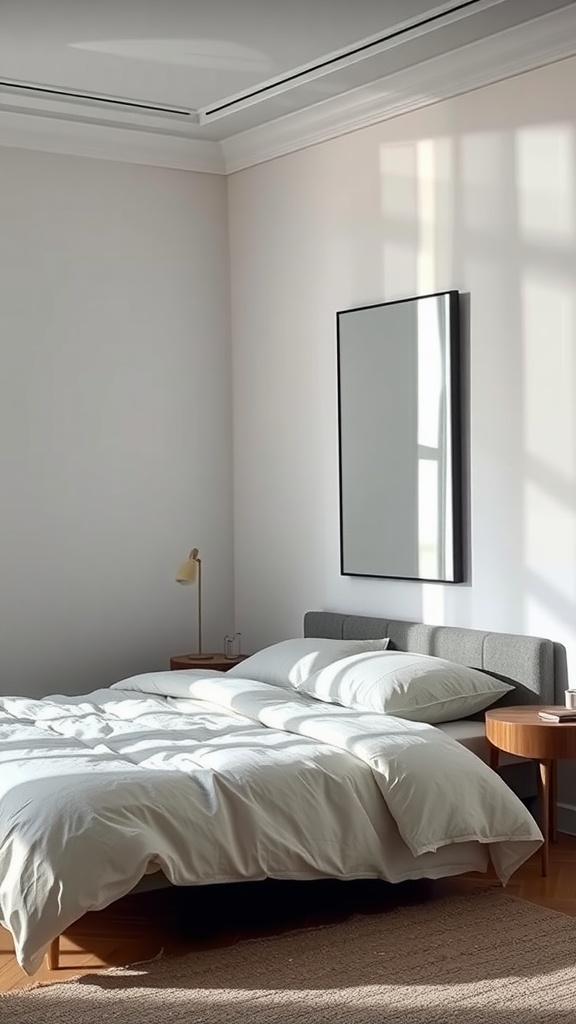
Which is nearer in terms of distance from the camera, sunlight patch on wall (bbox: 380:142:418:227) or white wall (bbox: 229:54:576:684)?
white wall (bbox: 229:54:576:684)

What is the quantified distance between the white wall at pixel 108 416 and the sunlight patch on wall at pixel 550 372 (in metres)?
2.12

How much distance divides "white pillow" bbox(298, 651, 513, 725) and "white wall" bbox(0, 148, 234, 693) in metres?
1.62

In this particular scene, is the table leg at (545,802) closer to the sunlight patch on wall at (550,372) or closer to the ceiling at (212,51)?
the sunlight patch on wall at (550,372)

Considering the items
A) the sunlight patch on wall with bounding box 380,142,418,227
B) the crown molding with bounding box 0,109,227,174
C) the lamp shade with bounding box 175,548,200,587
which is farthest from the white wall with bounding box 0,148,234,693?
the sunlight patch on wall with bounding box 380,142,418,227

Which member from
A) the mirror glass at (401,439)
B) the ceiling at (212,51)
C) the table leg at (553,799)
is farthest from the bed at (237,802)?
the ceiling at (212,51)

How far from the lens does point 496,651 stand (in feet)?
15.9

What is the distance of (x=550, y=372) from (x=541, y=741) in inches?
54.7

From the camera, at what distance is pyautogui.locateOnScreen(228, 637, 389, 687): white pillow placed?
5.09m

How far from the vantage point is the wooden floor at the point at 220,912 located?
3.56 meters

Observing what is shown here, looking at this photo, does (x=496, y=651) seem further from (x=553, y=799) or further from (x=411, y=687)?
(x=553, y=799)

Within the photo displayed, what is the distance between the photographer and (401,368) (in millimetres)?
5402

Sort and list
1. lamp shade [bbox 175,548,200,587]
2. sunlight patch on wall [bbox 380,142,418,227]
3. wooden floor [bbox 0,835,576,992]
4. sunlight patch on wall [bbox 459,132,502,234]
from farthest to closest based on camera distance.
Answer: lamp shade [bbox 175,548,200,587] → sunlight patch on wall [bbox 380,142,418,227] → sunlight patch on wall [bbox 459,132,502,234] → wooden floor [bbox 0,835,576,992]

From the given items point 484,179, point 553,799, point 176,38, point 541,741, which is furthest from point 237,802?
point 176,38

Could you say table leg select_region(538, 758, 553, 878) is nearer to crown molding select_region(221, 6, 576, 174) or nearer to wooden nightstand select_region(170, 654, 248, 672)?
wooden nightstand select_region(170, 654, 248, 672)
